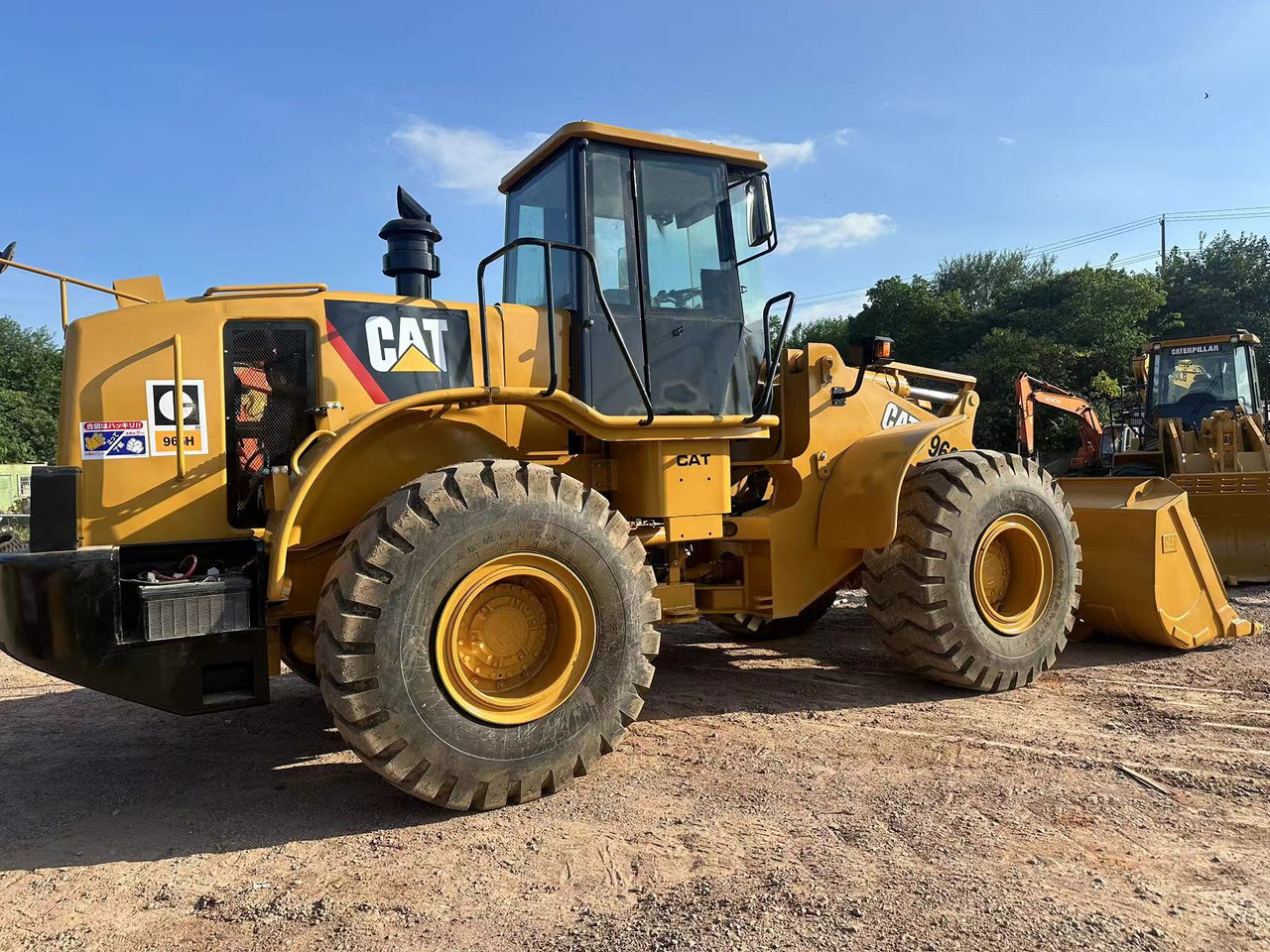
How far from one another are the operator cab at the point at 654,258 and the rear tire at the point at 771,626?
2.55m

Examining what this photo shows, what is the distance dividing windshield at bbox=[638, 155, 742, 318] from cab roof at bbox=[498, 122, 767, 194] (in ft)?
0.21

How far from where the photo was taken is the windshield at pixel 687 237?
4.90 meters

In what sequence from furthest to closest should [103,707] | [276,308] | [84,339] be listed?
[103,707] → [276,308] → [84,339]

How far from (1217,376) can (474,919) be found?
45.2 ft

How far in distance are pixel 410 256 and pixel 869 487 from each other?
3023 millimetres

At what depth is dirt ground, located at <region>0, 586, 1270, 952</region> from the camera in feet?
9.04

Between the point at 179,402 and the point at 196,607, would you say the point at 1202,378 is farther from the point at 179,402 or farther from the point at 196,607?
the point at 196,607

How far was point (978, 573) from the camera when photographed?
17.7 ft

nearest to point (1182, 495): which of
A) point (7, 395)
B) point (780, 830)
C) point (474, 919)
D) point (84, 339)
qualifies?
point (780, 830)

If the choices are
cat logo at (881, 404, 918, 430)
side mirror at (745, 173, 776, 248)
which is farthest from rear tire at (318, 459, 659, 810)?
cat logo at (881, 404, 918, 430)

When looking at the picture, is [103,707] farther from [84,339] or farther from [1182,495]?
[1182,495]

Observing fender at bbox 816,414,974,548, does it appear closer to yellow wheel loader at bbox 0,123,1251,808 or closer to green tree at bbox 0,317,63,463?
yellow wheel loader at bbox 0,123,1251,808

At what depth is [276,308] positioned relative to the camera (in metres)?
4.12

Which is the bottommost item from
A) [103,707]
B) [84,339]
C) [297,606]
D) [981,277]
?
[103,707]
